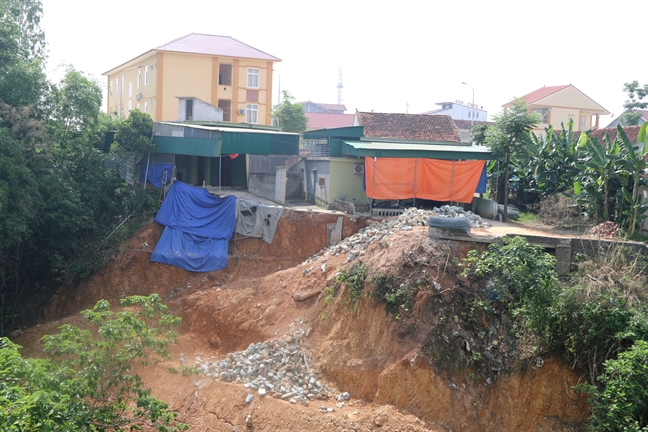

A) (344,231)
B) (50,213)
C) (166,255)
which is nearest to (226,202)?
(166,255)

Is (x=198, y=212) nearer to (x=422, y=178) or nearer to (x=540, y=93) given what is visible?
(x=422, y=178)

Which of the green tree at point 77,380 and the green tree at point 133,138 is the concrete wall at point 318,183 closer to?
the green tree at point 133,138

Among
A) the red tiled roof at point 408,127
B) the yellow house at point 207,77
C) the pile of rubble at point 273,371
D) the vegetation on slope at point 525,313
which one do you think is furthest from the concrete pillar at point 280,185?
the yellow house at point 207,77

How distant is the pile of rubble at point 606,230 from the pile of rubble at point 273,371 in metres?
7.67

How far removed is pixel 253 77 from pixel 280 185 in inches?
593

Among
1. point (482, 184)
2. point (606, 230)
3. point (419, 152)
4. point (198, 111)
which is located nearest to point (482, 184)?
point (482, 184)

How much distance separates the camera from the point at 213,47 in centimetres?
3391

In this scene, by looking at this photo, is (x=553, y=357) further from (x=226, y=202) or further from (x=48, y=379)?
(x=226, y=202)

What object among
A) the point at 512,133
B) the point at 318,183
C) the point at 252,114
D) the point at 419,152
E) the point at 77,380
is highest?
the point at 252,114

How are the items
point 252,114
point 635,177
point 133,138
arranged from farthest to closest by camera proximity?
point 252,114, point 133,138, point 635,177

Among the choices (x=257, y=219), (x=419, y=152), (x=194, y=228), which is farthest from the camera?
(x=194, y=228)

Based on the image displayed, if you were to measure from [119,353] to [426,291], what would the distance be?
6677mm

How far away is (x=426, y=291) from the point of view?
13938 mm

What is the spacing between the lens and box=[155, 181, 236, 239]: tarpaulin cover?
1986 cm
